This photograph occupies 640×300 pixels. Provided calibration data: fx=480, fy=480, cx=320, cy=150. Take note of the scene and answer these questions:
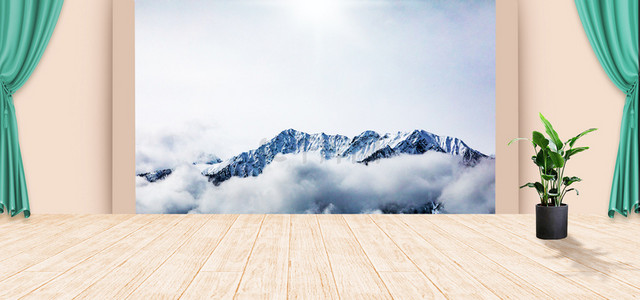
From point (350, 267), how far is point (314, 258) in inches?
7.7

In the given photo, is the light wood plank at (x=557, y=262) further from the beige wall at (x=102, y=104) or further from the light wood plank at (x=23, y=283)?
the light wood plank at (x=23, y=283)

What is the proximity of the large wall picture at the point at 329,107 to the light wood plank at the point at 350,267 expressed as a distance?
105 cm

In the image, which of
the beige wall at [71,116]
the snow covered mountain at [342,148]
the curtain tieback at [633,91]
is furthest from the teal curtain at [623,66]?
the beige wall at [71,116]

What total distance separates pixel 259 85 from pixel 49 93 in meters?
1.37

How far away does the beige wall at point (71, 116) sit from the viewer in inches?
119

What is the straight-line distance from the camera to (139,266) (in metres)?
1.77

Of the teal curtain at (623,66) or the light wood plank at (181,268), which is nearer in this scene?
the light wood plank at (181,268)

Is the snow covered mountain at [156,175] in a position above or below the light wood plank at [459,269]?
above

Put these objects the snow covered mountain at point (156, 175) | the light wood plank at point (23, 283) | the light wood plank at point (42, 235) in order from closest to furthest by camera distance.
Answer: the light wood plank at point (23, 283), the light wood plank at point (42, 235), the snow covered mountain at point (156, 175)

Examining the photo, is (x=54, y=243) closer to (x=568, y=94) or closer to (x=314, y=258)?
(x=314, y=258)

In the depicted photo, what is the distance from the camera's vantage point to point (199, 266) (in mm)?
1772

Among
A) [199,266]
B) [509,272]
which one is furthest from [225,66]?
[509,272]

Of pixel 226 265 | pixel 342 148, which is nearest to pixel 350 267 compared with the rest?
pixel 226 265

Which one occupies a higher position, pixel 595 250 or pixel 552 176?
pixel 552 176
